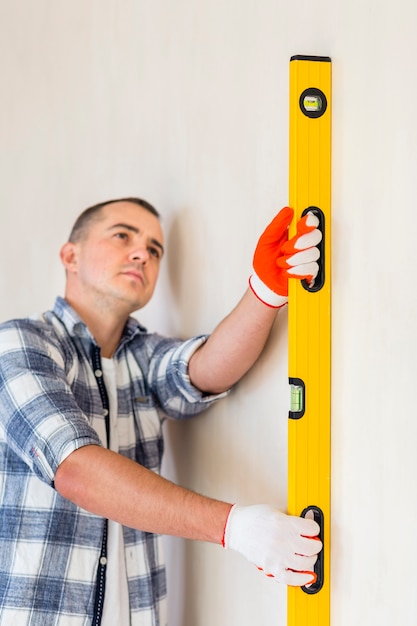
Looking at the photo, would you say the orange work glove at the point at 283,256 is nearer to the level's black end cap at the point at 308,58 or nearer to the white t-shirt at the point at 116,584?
the level's black end cap at the point at 308,58

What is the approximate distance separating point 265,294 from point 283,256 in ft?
0.44

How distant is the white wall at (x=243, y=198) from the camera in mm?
1418

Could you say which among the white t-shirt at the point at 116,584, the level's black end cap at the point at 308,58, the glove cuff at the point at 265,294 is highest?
the level's black end cap at the point at 308,58

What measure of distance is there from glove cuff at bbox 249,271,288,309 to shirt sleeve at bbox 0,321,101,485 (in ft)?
1.41

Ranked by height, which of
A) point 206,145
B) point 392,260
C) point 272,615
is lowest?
point 272,615

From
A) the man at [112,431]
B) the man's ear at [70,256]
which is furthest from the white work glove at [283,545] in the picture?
the man's ear at [70,256]

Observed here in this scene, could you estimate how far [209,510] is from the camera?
163 cm

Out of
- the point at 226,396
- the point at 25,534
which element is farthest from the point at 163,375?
the point at 25,534

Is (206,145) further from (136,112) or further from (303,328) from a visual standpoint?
(303,328)

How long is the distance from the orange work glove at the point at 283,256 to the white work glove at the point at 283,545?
0.42 m

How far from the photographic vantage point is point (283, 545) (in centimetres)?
153

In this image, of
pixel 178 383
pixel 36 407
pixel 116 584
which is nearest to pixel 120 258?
pixel 178 383

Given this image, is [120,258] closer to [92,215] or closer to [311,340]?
[92,215]

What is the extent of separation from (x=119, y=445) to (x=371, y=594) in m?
0.79
